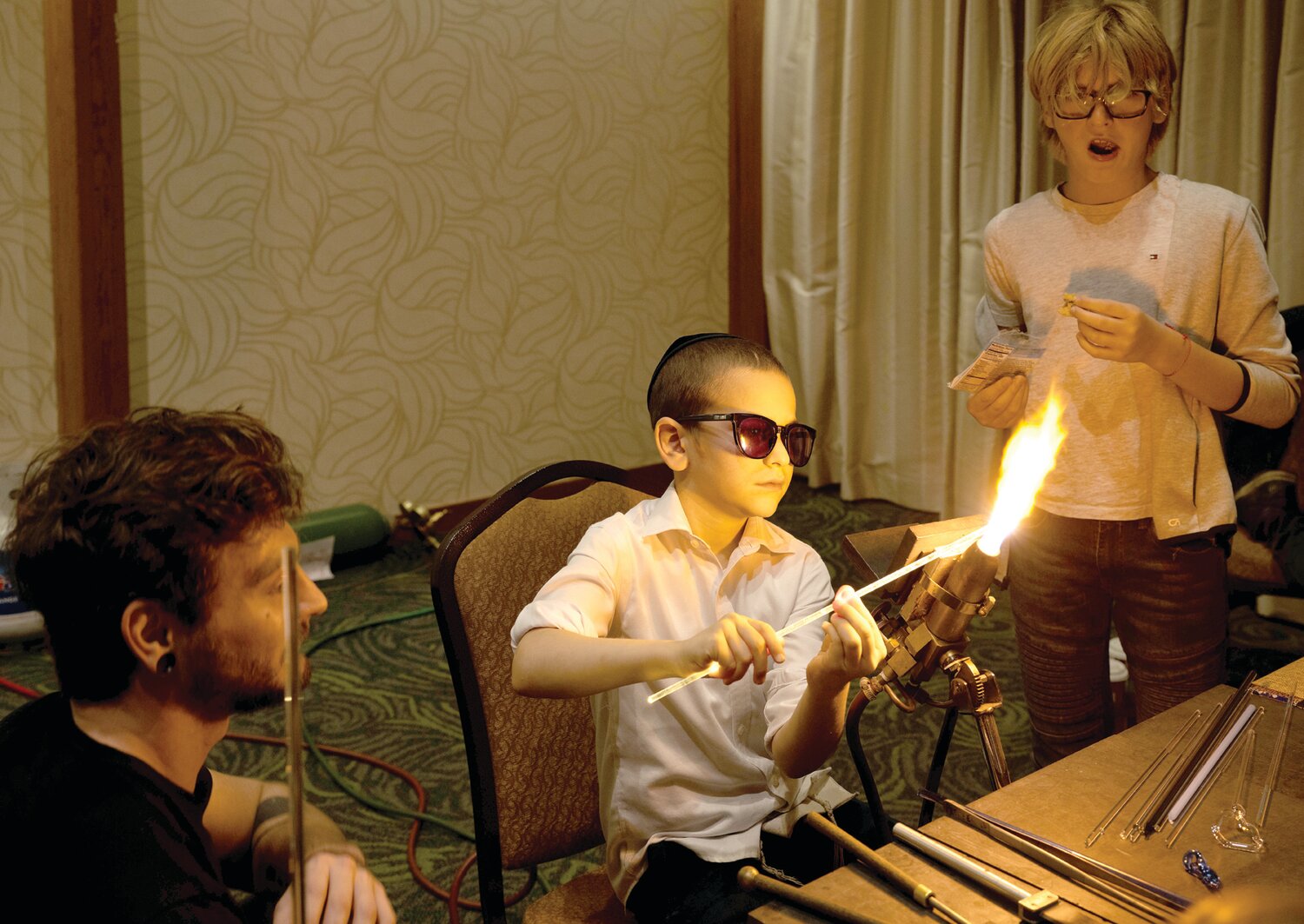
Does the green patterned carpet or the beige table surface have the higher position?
the beige table surface

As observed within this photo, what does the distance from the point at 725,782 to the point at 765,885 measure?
59 cm

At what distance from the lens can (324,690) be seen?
3676 mm

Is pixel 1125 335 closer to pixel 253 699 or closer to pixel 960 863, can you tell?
pixel 960 863

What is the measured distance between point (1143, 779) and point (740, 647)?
0.50 m

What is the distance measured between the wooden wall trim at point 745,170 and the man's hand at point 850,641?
179 inches

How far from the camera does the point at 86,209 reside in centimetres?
405

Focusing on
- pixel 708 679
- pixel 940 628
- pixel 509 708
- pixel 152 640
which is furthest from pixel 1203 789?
pixel 152 640

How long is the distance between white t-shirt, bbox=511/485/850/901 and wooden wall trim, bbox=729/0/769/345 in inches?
163

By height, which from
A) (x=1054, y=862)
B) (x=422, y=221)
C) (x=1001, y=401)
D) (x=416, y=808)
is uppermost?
(x=422, y=221)

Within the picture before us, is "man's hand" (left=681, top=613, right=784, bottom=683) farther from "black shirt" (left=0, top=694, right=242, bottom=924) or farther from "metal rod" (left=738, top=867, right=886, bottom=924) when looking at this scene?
"black shirt" (left=0, top=694, right=242, bottom=924)

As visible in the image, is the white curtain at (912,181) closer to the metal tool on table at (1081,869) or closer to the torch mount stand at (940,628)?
the torch mount stand at (940,628)

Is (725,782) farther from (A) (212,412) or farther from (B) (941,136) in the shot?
(B) (941,136)

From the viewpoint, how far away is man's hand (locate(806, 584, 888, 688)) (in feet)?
4.16

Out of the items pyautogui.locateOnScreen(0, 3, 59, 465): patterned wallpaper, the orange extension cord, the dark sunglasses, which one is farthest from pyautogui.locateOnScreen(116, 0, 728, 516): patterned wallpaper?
the dark sunglasses
